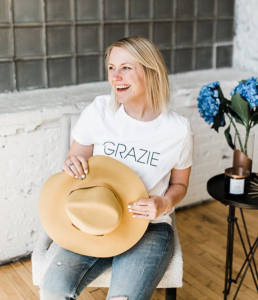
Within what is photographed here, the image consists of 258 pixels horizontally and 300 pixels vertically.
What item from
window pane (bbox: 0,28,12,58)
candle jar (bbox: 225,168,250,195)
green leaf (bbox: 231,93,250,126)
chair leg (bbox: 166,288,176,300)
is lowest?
chair leg (bbox: 166,288,176,300)

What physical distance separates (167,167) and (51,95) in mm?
969

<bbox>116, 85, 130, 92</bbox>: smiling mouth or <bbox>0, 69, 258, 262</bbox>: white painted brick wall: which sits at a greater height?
<bbox>116, 85, 130, 92</bbox>: smiling mouth

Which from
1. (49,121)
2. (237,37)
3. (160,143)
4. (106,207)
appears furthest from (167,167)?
(237,37)

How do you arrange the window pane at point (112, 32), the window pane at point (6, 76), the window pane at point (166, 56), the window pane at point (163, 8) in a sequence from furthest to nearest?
the window pane at point (166, 56) < the window pane at point (163, 8) < the window pane at point (112, 32) < the window pane at point (6, 76)

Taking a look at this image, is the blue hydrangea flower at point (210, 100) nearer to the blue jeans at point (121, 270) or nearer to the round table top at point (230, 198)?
the round table top at point (230, 198)

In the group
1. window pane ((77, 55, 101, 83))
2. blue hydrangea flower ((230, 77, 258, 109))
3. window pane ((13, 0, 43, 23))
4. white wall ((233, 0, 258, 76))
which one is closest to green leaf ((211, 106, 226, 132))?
blue hydrangea flower ((230, 77, 258, 109))

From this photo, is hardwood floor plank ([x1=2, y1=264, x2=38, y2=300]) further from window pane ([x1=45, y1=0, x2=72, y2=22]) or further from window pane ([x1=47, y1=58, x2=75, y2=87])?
window pane ([x1=45, y1=0, x2=72, y2=22])

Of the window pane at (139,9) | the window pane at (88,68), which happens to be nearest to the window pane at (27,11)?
the window pane at (88,68)

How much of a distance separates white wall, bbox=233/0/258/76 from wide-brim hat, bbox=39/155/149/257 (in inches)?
72.6

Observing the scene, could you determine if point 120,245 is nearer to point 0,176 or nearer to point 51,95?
point 0,176

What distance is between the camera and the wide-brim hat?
5.27 ft

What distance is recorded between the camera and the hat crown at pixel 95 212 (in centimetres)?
160

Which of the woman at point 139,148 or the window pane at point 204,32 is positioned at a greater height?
the window pane at point 204,32

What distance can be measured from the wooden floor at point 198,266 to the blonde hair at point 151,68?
96cm
